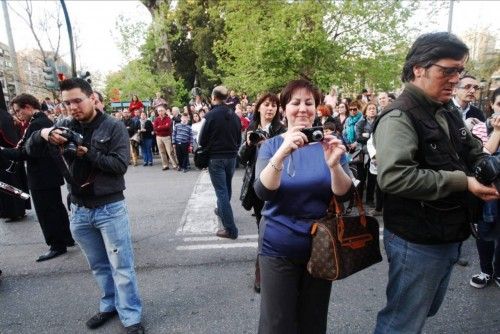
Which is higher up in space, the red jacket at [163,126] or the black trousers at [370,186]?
the red jacket at [163,126]

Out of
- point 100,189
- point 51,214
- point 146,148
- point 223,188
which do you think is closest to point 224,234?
point 223,188

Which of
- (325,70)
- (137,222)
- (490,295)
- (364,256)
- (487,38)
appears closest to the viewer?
(364,256)

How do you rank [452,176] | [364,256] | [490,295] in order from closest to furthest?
[452,176] < [364,256] < [490,295]

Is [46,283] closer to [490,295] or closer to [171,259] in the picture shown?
[171,259]

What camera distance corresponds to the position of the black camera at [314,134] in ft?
5.67

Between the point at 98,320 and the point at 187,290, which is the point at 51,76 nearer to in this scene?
the point at 187,290

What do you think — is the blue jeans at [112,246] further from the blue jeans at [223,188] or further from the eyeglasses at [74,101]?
the blue jeans at [223,188]

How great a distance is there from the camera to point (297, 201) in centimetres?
194

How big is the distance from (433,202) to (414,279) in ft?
1.45

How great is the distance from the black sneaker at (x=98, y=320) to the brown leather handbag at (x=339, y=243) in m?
2.16

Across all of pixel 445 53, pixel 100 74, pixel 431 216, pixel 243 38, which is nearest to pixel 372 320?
pixel 431 216

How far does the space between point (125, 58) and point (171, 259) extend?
20339mm

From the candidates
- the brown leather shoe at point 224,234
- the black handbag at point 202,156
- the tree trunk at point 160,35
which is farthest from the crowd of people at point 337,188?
the tree trunk at point 160,35

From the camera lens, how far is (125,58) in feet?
71.5
